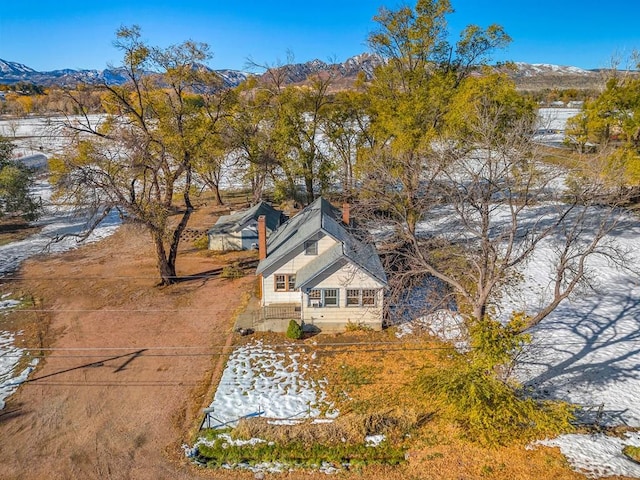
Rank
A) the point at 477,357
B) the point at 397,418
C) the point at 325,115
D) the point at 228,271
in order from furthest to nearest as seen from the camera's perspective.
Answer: the point at 325,115
the point at 228,271
the point at 397,418
the point at 477,357

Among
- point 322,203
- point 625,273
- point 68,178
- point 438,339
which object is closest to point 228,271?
point 322,203

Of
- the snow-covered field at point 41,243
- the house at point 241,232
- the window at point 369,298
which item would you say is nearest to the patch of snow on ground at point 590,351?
the window at point 369,298

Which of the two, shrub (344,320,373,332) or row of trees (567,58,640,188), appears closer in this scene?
shrub (344,320,373,332)

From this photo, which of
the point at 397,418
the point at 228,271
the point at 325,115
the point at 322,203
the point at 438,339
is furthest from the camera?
the point at 325,115

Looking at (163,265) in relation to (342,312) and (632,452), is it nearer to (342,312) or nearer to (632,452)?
(342,312)

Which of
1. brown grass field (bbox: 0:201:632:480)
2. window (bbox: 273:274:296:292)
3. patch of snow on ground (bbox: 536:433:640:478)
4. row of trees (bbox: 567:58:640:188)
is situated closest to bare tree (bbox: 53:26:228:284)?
brown grass field (bbox: 0:201:632:480)

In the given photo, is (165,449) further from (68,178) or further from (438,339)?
(68,178)

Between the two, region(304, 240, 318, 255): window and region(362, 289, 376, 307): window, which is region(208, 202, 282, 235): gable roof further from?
region(362, 289, 376, 307): window
